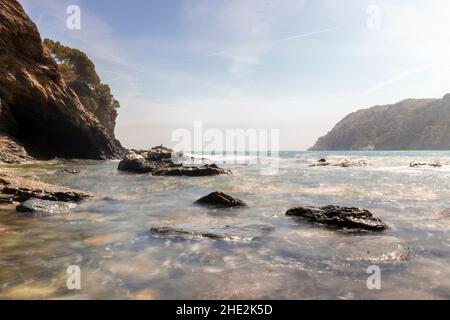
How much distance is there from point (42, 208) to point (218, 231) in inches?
221

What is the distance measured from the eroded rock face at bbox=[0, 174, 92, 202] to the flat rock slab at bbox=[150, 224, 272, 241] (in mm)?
5616

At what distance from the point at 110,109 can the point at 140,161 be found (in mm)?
48070

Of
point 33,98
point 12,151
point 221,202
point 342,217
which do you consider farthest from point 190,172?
point 33,98

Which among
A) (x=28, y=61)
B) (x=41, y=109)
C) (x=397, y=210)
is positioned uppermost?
(x=28, y=61)

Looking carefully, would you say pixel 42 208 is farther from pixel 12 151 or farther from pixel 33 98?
pixel 33 98

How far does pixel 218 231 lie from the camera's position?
7.93m

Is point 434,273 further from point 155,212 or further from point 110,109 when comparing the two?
point 110,109

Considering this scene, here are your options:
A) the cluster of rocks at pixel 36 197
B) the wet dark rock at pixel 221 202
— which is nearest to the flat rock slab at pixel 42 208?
the cluster of rocks at pixel 36 197

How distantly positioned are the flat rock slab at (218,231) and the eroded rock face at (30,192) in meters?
5.62

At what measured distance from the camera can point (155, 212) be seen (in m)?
10.6

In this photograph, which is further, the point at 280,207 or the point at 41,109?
the point at 41,109

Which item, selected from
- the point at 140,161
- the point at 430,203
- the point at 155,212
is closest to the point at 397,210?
the point at 430,203

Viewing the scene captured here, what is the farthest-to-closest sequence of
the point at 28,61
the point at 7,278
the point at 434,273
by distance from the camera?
the point at 28,61 → the point at 434,273 → the point at 7,278

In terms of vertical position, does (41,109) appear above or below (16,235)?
above
